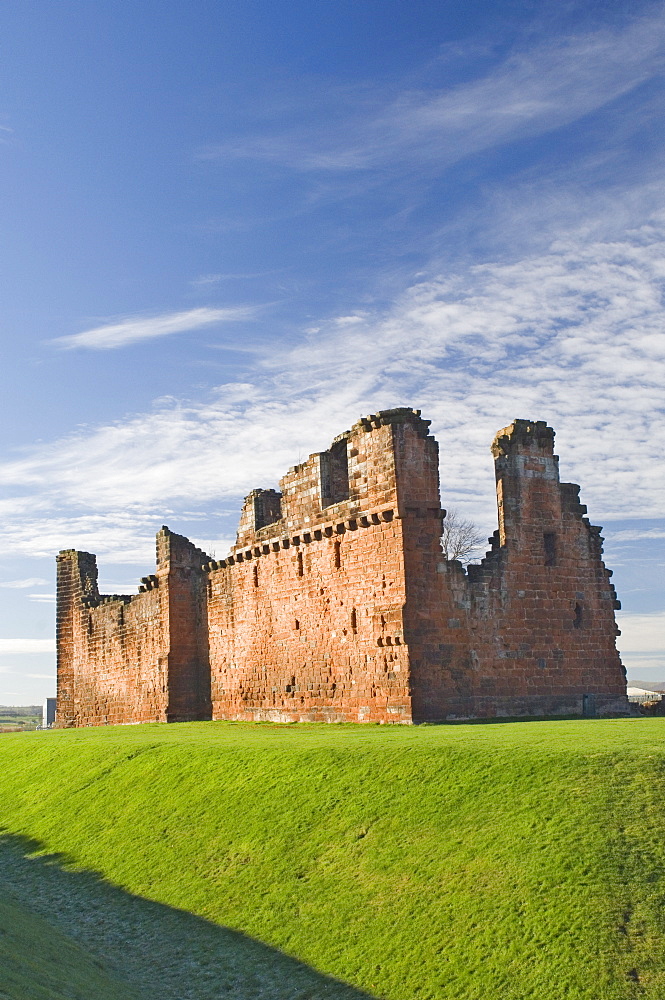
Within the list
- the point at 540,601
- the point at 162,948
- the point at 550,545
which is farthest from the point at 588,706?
the point at 162,948

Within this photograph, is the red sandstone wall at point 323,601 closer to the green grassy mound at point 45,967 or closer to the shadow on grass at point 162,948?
the shadow on grass at point 162,948

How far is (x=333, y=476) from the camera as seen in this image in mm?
20297

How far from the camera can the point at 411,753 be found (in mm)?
11781

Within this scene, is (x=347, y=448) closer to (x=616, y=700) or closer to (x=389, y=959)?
(x=616, y=700)

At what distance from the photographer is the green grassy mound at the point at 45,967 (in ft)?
22.7

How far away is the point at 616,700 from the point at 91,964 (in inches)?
563

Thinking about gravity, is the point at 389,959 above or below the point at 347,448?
below

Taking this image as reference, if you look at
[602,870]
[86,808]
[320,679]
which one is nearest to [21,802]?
[86,808]

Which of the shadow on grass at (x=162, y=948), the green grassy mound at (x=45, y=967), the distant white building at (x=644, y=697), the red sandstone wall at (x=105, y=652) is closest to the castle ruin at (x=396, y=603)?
the red sandstone wall at (x=105, y=652)

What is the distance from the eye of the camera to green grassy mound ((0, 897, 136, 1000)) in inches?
272

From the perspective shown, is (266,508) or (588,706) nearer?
(588,706)

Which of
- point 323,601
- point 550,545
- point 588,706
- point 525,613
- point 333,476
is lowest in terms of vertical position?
point 588,706

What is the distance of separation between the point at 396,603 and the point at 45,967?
34.9ft

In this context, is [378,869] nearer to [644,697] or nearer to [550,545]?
[550,545]
